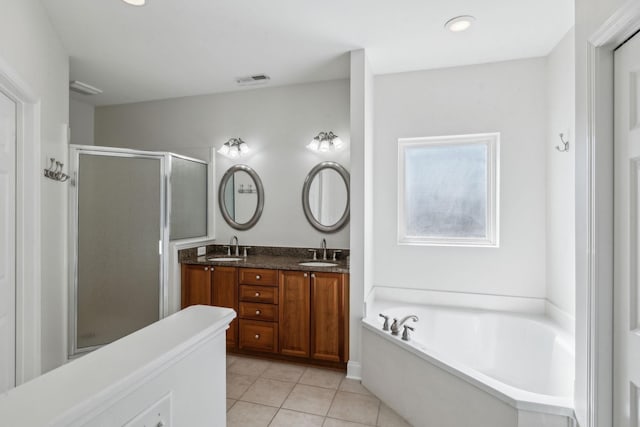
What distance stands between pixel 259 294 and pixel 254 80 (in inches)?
80.7

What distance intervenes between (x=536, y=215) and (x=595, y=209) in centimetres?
162

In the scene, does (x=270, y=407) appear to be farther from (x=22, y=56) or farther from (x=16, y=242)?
(x=22, y=56)

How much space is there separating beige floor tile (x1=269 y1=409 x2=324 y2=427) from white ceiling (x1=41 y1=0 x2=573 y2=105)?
2.60 metres

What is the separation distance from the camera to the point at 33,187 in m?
2.09

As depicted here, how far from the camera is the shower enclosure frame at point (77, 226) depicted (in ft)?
9.25

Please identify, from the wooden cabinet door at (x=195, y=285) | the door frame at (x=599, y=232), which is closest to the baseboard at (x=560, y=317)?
the door frame at (x=599, y=232)

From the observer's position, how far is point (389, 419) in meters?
2.16

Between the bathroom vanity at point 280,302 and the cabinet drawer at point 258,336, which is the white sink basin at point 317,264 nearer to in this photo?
the bathroom vanity at point 280,302

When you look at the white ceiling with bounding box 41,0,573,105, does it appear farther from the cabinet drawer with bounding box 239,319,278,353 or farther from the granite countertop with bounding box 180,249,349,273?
the cabinet drawer with bounding box 239,319,278,353

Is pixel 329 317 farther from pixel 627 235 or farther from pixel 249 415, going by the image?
pixel 627 235

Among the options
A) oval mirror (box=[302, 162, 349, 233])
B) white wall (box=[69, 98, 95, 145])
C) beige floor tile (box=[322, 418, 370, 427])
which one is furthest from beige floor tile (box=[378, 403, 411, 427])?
white wall (box=[69, 98, 95, 145])

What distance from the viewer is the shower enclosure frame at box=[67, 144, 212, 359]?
282 cm

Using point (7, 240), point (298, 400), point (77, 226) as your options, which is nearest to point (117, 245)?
point (77, 226)

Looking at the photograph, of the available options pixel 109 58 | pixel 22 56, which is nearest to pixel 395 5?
pixel 22 56
